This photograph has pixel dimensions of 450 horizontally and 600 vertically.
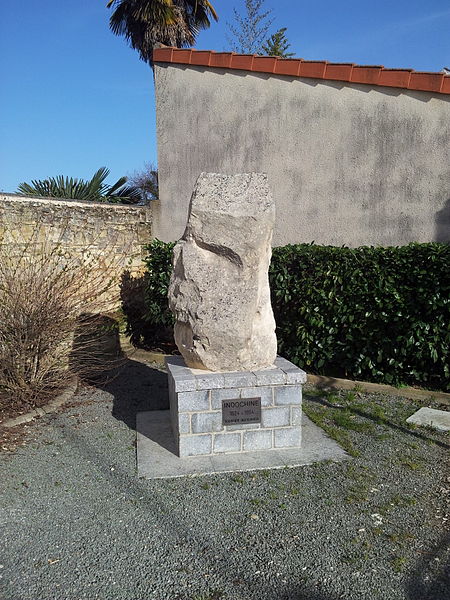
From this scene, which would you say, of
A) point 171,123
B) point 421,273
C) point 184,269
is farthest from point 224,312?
point 171,123

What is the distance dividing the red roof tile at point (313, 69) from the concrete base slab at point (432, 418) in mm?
4339

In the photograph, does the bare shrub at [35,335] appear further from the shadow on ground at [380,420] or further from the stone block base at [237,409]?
the shadow on ground at [380,420]

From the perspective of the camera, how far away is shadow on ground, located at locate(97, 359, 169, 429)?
18.1ft

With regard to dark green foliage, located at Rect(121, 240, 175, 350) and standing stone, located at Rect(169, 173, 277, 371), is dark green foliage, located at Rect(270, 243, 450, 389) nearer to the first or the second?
dark green foliage, located at Rect(121, 240, 175, 350)

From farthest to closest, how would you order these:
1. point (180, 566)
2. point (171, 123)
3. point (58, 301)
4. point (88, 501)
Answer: point (171, 123), point (58, 301), point (88, 501), point (180, 566)

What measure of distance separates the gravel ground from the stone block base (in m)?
0.39

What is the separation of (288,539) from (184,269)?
2190mm

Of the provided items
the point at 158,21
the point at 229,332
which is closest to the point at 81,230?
the point at 229,332

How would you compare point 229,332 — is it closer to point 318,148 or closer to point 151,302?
point 151,302

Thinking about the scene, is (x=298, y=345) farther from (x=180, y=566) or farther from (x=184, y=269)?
(x=180, y=566)

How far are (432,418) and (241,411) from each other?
228 centimetres

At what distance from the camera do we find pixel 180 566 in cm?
267

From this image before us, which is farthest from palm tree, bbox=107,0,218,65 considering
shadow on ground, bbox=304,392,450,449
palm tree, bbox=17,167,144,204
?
shadow on ground, bbox=304,392,450,449

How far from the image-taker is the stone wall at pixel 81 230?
7.69 metres
